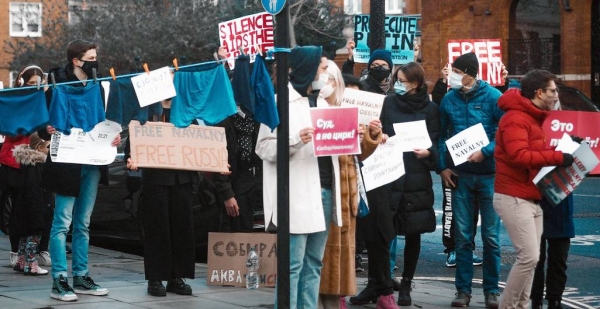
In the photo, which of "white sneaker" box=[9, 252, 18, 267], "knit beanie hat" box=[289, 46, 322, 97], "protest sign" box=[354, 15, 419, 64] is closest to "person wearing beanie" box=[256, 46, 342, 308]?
"knit beanie hat" box=[289, 46, 322, 97]

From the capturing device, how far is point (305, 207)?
7812 mm

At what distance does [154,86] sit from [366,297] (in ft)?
8.41

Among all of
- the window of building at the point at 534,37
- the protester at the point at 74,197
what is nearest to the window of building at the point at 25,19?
the window of building at the point at 534,37

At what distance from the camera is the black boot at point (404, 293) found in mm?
9562

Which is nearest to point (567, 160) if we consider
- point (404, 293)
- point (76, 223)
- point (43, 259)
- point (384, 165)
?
point (384, 165)

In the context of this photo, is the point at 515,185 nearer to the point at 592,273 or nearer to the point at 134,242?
the point at 592,273

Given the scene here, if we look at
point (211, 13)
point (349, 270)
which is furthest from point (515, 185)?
point (211, 13)

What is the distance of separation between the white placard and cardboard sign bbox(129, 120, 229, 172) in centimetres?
33

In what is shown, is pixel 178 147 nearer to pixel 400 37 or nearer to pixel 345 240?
pixel 345 240

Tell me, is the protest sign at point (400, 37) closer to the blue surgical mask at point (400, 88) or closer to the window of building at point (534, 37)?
the blue surgical mask at point (400, 88)

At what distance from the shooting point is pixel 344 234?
28.2 feet

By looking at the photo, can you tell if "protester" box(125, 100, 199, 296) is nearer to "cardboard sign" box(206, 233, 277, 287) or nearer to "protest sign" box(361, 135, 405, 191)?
"cardboard sign" box(206, 233, 277, 287)

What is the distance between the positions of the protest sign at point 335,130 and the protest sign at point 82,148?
226 cm

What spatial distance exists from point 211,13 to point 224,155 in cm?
3296
